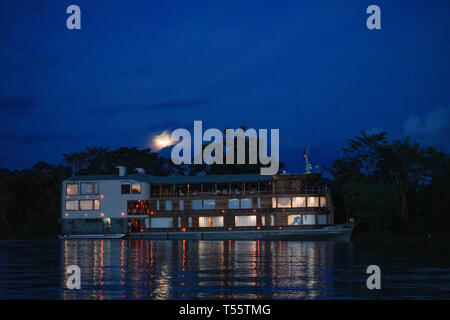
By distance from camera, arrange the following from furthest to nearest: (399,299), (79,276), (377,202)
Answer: (377,202) → (79,276) → (399,299)

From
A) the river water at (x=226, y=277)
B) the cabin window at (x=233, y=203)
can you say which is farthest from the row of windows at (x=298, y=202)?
the river water at (x=226, y=277)

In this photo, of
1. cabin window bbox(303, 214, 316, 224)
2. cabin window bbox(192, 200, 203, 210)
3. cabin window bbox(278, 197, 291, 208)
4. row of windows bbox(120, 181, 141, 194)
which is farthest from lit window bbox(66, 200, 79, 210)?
cabin window bbox(303, 214, 316, 224)

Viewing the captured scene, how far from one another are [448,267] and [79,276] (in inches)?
654

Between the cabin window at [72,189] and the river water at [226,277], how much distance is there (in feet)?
95.6

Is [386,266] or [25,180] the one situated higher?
[25,180]

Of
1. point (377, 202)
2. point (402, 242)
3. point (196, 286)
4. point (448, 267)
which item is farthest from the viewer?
point (377, 202)

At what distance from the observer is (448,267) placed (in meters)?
29.1

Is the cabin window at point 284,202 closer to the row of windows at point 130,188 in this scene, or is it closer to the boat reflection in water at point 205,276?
the row of windows at point 130,188

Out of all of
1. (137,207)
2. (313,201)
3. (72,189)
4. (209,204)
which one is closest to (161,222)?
(137,207)

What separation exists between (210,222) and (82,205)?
44.1 feet

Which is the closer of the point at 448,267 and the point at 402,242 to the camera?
the point at 448,267

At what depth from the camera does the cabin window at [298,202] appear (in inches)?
2413
